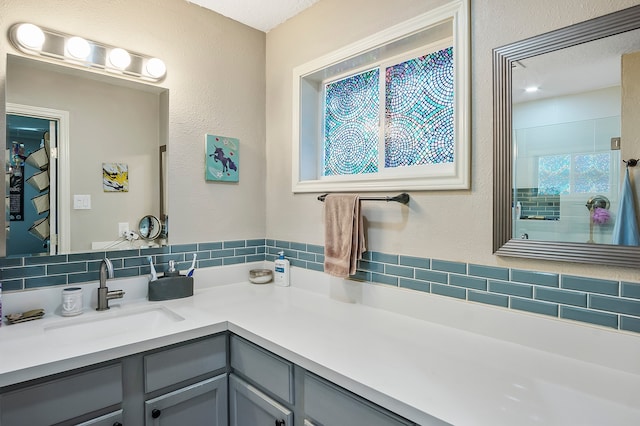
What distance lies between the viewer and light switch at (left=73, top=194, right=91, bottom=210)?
161 cm

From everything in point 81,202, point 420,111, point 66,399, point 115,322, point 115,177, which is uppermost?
point 420,111

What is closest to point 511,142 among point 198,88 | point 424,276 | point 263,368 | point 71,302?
point 424,276

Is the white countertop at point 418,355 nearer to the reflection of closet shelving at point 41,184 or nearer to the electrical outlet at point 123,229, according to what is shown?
the electrical outlet at point 123,229

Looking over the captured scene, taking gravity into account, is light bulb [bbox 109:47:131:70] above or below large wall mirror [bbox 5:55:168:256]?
above

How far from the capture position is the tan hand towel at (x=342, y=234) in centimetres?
162

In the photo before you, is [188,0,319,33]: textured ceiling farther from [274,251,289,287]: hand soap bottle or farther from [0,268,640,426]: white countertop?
[0,268,640,426]: white countertop

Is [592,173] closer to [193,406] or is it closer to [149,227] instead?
[193,406]

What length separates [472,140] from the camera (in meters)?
1.32

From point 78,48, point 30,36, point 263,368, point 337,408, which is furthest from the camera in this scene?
point 78,48

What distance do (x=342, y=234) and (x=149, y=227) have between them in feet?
3.18

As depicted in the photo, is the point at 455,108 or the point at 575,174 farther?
the point at 455,108

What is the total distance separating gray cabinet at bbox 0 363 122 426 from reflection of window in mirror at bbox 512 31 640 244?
1.44m

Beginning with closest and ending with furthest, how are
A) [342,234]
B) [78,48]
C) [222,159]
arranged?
[78,48]
[342,234]
[222,159]

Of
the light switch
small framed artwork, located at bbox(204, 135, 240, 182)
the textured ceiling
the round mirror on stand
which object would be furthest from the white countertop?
the textured ceiling
